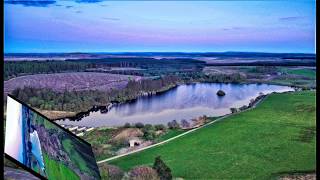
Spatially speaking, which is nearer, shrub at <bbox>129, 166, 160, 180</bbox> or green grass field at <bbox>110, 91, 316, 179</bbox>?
shrub at <bbox>129, 166, 160, 180</bbox>

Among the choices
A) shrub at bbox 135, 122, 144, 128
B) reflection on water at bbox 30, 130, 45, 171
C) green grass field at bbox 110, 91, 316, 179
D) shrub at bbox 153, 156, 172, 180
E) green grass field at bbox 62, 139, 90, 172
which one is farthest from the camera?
shrub at bbox 135, 122, 144, 128

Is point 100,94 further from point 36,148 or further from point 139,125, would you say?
point 36,148

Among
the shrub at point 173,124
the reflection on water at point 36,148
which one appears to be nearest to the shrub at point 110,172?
the shrub at point 173,124

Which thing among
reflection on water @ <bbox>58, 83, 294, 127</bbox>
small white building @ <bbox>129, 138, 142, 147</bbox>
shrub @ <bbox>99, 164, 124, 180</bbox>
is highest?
reflection on water @ <bbox>58, 83, 294, 127</bbox>

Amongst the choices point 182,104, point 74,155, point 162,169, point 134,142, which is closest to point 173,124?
point 182,104

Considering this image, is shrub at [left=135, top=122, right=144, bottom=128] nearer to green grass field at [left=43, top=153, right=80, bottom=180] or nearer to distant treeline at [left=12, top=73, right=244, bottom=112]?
distant treeline at [left=12, top=73, right=244, bottom=112]

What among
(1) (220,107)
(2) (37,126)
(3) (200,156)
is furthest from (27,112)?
(1) (220,107)

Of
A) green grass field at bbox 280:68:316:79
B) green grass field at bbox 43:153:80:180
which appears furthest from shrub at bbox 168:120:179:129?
green grass field at bbox 43:153:80:180
